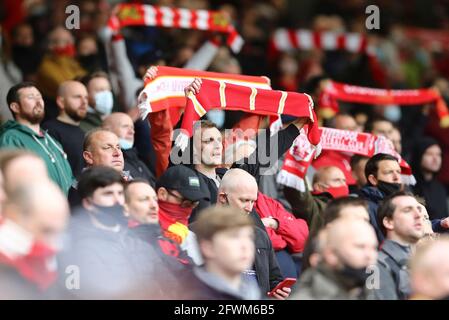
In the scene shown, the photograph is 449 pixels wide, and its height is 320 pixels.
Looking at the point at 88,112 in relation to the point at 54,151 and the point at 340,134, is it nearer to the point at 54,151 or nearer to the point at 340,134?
the point at 54,151

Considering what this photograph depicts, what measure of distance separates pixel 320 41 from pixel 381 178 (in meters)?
5.28

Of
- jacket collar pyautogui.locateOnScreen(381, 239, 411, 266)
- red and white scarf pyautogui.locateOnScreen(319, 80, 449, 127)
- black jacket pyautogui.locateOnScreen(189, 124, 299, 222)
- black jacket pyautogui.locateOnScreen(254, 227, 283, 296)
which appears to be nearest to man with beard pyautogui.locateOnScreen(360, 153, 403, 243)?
black jacket pyautogui.locateOnScreen(189, 124, 299, 222)

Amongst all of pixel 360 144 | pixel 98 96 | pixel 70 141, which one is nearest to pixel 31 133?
pixel 70 141

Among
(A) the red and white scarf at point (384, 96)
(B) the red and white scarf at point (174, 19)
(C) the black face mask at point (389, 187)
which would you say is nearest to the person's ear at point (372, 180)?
(C) the black face mask at point (389, 187)

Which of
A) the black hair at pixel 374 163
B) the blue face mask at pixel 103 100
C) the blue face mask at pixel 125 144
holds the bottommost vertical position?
the black hair at pixel 374 163

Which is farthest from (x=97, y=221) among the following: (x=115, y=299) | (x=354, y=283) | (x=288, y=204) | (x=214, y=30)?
(x=214, y=30)

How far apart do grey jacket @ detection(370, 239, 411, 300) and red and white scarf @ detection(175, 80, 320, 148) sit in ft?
5.34

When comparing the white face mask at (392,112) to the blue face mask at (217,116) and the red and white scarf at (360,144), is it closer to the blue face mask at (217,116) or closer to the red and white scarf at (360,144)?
the blue face mask at (217,116)

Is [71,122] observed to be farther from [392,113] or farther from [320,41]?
[320,41]

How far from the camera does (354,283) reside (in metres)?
6.49

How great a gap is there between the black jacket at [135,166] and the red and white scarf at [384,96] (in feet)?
9.42

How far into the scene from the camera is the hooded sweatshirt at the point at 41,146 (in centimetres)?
879

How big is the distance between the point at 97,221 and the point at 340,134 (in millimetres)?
3746

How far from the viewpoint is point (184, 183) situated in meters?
8.12
